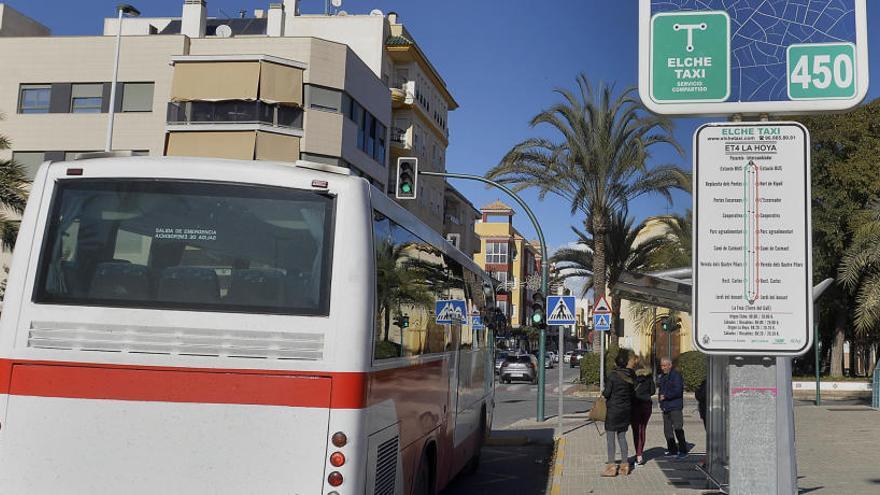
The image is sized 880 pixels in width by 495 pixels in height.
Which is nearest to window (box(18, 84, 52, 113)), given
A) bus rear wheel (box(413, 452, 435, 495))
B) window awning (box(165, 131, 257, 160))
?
window awning (box(165, 131, 257, 160))

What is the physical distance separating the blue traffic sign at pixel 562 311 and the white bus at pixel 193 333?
13329 mm

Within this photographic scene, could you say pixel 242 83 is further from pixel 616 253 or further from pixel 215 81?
pixel 616 253

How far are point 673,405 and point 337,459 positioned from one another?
1001 cm

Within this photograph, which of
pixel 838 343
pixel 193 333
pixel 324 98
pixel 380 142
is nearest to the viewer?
pixel 193 333

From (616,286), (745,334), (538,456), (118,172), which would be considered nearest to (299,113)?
(538,456)

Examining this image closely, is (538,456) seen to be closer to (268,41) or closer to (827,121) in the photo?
(827,121)

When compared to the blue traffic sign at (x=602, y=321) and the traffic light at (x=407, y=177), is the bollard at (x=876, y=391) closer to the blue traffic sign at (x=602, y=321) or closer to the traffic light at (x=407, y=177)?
the blue traffic sign at (x=602, y=321)

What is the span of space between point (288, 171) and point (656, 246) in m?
33.6

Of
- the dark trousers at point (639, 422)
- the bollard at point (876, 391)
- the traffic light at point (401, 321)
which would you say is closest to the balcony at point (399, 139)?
the bollard at point (876, 391)

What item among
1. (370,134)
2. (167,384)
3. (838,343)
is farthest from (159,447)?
(838,343)

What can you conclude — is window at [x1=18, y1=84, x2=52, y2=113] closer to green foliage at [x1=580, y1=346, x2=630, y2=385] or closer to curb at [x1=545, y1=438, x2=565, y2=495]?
green foliage at [x1=580, y1=346, x2=630, y2=385]

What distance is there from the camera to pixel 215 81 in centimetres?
4059

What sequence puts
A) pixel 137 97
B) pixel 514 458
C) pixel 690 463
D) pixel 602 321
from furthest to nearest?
pixel 137 97
pixel 602 321
pixel 514 458
pixel 690 463

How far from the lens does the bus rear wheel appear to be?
823 centimetres
